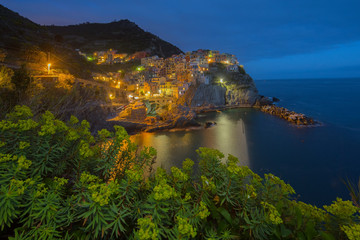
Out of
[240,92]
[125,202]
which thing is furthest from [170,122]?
[240,92]

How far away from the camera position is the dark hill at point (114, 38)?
94.1 metres

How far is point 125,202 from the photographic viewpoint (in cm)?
188

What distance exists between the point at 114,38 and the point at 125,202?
422 feet

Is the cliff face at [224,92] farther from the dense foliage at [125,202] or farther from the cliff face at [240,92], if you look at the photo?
the dense foliage at [125,202]

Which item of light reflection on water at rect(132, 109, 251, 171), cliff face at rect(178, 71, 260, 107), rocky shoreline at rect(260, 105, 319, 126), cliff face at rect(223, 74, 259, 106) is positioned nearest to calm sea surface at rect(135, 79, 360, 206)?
light reflection on water at rect(132, 109, 251, 171)

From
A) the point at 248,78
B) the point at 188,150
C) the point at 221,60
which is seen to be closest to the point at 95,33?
the point at 221,60

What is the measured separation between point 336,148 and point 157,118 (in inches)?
1086

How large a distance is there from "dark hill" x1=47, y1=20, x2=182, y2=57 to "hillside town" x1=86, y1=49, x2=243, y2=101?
33.7m

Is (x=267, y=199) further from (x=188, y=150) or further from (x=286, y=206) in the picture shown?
(x=188, y=150)

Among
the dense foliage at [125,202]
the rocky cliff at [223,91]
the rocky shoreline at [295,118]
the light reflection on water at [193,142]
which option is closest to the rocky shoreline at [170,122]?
the rocky shoreline at [295,118]

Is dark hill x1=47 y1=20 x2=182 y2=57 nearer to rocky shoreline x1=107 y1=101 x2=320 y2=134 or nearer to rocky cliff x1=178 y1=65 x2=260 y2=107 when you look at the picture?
rocky cliff x1=178 y1=65 x2=260 y2=107

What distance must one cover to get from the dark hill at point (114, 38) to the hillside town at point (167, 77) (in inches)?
1326

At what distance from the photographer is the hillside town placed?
46.3m

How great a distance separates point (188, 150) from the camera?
21828 mm
